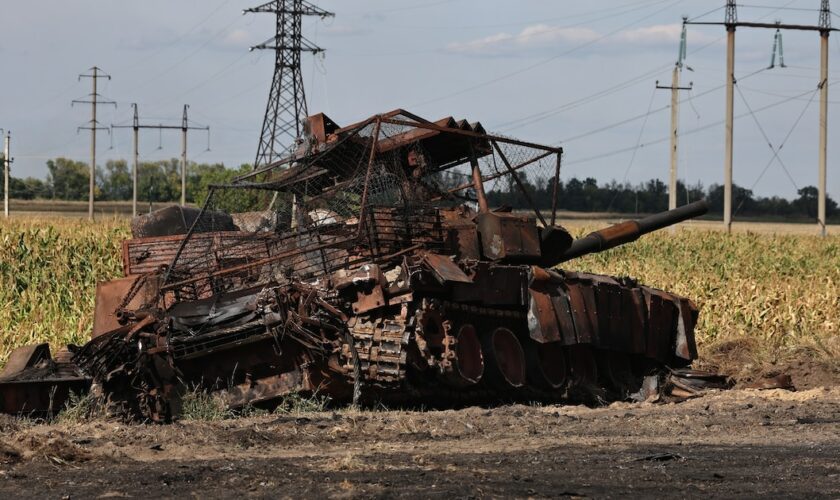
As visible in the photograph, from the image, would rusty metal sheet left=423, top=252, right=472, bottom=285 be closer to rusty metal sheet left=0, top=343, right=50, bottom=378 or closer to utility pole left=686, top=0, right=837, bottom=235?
rusty metal sheet left=0, top=343, right=50, bottom=378

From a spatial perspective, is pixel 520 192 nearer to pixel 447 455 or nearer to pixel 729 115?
pixel 447 455

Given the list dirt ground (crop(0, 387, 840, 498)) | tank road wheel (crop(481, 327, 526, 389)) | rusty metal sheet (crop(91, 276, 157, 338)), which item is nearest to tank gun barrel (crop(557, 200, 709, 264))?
tank road wheel (crop(481, 327, 526, 389))

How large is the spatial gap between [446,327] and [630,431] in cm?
253

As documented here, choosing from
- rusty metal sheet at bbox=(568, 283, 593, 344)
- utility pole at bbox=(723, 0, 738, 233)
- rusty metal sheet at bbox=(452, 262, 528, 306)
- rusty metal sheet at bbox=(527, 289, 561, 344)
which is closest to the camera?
rusty metal sheet at bbox=(452, 262, 528, 306)

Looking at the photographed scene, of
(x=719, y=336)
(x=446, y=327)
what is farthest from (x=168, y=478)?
(x=719, y=336)

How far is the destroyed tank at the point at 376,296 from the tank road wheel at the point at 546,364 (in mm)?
20

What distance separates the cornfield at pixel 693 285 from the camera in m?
19.1

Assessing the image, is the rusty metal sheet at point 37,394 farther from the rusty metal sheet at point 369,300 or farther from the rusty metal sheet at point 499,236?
the rusty metal sheet at point 499,236

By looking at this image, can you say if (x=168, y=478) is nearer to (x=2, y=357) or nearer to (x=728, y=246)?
(x=2, y=357)

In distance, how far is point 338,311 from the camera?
41.4 ft

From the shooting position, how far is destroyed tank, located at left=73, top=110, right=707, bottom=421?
12.6m

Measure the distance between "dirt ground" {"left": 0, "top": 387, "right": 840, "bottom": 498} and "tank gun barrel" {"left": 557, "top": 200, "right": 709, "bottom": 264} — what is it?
4587 millimetres

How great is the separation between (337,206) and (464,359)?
2211 millimetres

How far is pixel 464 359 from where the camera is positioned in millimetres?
13484
